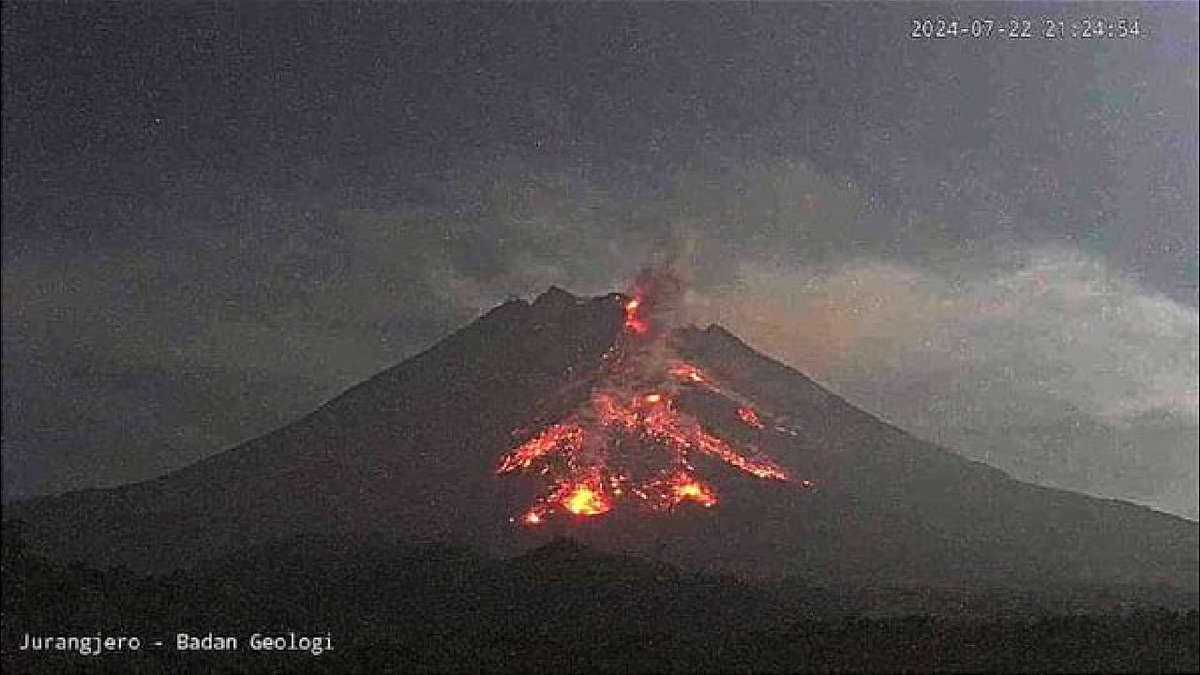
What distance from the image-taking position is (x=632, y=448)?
1265 inches

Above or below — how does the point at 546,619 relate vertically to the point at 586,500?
below

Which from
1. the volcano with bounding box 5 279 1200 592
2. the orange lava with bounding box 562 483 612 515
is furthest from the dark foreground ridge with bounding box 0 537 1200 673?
the orange lava with bounding box 562 483 612 515

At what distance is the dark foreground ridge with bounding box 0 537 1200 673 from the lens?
1403 centimetres

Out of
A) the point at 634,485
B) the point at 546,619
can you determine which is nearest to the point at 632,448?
the point at 634,485

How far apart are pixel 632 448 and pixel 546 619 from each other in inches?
541

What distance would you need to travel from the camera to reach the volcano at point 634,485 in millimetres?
25750

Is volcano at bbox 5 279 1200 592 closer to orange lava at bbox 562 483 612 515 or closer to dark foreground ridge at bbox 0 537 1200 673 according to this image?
orange lava at bbox 562 483 612 515

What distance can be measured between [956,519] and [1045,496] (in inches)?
190

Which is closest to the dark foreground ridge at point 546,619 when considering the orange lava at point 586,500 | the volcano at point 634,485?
the volcano at point 634,485

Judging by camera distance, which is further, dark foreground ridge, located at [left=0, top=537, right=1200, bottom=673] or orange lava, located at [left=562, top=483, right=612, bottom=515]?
orange lava, located at [left=562, top=483, right=612, bottom=515]

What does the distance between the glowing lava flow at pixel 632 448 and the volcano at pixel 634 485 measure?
70mm

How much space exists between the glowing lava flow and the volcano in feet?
0.23

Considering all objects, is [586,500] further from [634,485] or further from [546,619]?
[546,619]

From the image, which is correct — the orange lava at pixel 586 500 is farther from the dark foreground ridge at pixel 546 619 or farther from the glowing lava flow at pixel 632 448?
the dark foreground ridge at pixel 546 619
